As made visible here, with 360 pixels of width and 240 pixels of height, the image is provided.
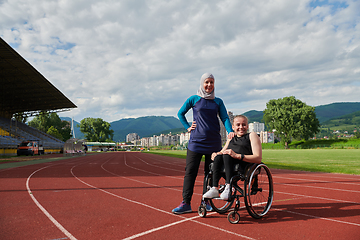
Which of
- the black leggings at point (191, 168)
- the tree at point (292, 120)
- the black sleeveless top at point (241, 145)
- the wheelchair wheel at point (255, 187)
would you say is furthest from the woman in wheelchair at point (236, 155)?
the tree at point (292, 120)

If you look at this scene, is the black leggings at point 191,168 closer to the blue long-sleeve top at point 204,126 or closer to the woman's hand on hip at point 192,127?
the blue long-sleeve top at point 204,126

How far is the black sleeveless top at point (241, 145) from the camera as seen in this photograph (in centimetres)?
366

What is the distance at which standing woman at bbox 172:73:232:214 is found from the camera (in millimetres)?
3883

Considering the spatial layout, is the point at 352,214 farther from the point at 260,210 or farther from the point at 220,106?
the point at 220,106

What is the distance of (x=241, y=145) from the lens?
3.69 meters

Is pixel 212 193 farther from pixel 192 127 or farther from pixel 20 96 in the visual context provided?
pixel 20 96

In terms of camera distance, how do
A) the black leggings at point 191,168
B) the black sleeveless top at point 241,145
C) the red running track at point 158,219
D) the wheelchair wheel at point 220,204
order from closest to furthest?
the red running track at point 158,219, the black sleeveless top at point 241,145, the wheelchair wheel at point 220,204, the black leggings at point 191,168

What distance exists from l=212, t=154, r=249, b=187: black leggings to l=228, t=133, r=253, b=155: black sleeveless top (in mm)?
162

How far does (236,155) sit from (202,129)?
0.69 metres

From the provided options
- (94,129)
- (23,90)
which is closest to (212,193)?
(23,90)

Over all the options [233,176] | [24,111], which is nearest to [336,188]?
[233,176]

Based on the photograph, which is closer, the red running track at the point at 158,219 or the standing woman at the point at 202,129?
the red running track at the point at 158,219

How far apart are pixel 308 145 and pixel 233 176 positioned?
237ft

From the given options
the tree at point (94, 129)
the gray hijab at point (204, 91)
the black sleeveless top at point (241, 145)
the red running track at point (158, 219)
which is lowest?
the red running track at point (158, 219)
